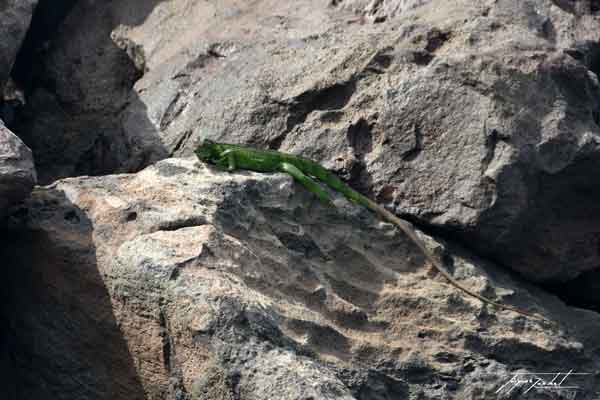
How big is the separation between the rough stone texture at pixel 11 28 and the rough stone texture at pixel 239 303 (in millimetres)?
1516

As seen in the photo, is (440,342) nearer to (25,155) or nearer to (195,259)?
(195,259)

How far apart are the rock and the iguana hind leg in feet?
5.73

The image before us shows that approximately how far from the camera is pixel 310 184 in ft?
19.4

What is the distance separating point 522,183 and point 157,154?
2.92 m

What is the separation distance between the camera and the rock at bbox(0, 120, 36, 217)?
16.3 feet

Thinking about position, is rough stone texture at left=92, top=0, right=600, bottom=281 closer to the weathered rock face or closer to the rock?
the weathered rock face

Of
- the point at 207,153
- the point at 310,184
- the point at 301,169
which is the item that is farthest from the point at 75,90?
the point at 310,184

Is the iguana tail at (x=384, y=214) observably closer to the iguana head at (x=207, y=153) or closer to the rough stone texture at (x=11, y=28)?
the iguana head at (x=207, y=153)

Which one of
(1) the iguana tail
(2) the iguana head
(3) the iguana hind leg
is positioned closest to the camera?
(1) the iguana tail

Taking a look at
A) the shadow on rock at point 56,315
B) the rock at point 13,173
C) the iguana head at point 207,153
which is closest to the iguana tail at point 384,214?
the iguana head at point 207,153

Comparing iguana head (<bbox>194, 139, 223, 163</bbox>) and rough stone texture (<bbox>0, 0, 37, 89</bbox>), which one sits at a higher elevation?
rough stone texture (<bbox>0, 0, 37, 89</bbox>)

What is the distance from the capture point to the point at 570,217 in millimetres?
6203
